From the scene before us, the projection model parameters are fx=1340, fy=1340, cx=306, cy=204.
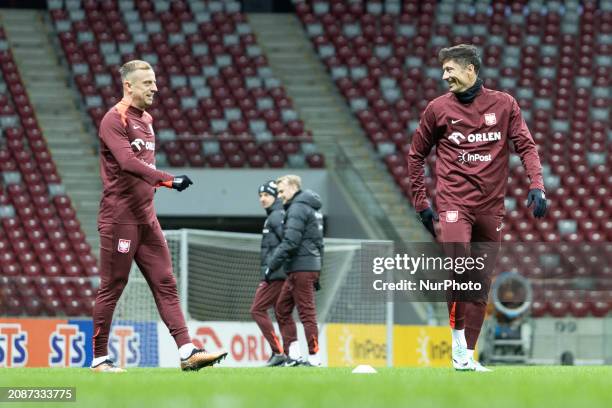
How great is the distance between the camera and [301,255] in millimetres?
11672

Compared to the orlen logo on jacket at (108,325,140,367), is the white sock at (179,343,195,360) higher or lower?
higher

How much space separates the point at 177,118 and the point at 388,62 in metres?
4.30

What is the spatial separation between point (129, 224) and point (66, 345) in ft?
20.7

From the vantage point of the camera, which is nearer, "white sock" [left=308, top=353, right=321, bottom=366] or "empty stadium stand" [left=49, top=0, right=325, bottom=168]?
"white sock" [left=308, top=353, right=321, bottom=366]

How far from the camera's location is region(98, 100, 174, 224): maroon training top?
8.04 metres

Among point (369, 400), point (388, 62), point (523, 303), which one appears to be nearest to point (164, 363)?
point (523, 303)

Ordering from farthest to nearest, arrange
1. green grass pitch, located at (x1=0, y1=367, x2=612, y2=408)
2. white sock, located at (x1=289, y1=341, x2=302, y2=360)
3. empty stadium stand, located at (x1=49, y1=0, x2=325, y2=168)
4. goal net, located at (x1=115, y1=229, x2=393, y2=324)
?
empty stadium stand, located at (x1=49, y1=0, x2=325, y2=168) < goal net, located at (x1=115, y1=229, x2=393, y2=324) < white sock, located at (x1=289, y1=341, x2=302, y2=360) < green grass pitch, located at (x1=0, y1=367, x2=612, y2=408)

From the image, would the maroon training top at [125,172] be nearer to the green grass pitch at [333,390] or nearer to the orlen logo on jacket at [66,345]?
the green grass pitch at [333,390]

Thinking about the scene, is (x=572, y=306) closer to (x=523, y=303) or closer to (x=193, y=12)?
(x=523, y=303)

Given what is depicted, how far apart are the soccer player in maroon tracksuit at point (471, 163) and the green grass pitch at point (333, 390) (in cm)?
65

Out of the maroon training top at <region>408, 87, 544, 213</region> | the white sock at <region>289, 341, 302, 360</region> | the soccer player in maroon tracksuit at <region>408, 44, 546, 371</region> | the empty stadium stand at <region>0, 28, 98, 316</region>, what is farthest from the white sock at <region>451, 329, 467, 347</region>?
the empty stadium stand at <region>0, 28, 98, 316</region>

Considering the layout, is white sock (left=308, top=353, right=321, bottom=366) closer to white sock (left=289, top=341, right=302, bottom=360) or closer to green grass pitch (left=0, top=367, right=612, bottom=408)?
white sock (left=289, top=341, right=302, bottom=360)

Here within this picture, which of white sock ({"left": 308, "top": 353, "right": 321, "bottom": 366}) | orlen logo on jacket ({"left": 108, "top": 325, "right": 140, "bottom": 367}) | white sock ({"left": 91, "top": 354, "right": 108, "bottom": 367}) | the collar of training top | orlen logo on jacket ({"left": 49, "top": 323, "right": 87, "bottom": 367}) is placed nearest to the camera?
the collar of training top

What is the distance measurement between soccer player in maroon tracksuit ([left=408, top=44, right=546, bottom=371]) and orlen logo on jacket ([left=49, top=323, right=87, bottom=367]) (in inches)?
259
